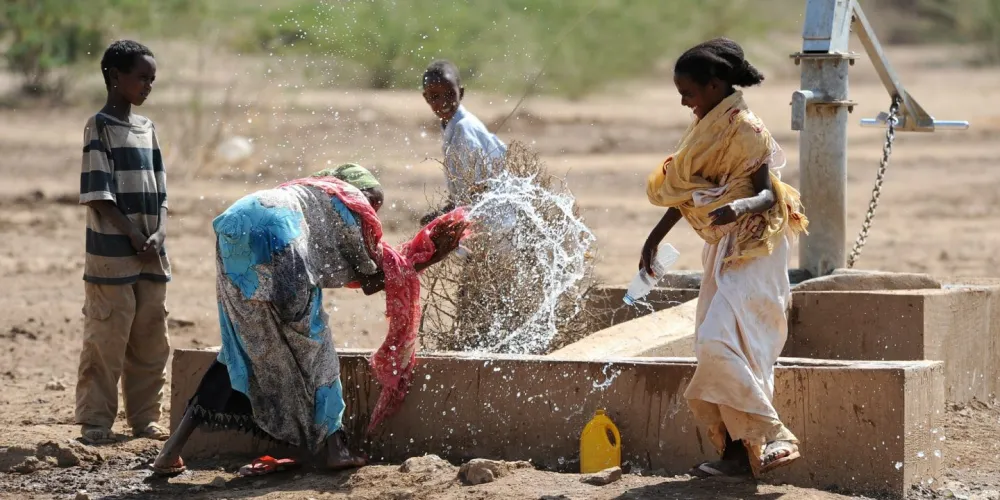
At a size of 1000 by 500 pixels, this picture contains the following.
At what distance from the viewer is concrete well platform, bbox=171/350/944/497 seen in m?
4.77

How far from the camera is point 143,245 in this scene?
5742 mm

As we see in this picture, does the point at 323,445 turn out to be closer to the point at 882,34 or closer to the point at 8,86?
the point at 8,86

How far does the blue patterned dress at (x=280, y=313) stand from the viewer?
496 cm

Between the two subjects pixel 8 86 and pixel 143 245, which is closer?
pixel 143 245

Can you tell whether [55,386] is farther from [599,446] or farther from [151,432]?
[599,446]

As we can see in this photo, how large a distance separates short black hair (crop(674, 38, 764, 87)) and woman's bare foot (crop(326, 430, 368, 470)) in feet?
6.26

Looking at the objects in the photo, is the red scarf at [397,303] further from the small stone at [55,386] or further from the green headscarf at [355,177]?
the small stone at [55,386]

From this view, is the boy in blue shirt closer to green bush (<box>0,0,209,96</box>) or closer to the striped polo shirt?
the striped polo shirt

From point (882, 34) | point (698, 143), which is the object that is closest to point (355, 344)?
point (698, 143)

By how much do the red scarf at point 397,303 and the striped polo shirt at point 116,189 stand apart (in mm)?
937

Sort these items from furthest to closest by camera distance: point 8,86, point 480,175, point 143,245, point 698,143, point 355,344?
point 8,86 < point 355,344 < point 480,175 < point 143,245 < point 698,143

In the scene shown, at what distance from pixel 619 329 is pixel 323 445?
1567 millimetres

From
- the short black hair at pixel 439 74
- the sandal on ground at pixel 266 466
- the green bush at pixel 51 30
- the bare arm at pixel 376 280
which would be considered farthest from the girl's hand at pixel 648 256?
the green bush at pixel 51 30

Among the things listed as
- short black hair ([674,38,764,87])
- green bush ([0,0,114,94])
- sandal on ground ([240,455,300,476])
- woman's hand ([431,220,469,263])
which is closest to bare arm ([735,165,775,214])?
short black hair ([674,38,764,87])
